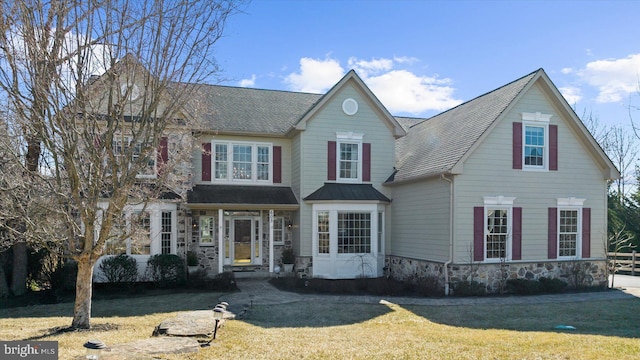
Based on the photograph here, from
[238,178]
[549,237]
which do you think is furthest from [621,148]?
[238,178]

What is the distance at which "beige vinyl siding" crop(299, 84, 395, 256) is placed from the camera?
17.9 meters

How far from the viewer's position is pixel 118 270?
15977 millimetres

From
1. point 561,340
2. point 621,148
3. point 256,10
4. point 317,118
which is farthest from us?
point 621,148

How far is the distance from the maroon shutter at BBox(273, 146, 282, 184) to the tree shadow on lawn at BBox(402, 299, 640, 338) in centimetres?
810

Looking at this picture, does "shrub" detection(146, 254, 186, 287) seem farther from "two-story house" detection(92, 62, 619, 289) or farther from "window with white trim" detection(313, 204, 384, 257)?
"window with white trim" detection(313, 204, 384, 257)

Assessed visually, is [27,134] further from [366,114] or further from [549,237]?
[549,237]

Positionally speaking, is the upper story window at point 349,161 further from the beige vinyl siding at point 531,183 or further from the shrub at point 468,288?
the shrub at point 468,288

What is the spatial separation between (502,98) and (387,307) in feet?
27.8

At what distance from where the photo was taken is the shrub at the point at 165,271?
53.7 ft

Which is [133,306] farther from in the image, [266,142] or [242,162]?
[266,142]

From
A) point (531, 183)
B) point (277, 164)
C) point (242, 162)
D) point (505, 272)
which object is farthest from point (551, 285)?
point (242, 162)

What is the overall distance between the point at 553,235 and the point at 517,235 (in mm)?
1518

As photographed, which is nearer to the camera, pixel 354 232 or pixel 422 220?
pixel 422 220

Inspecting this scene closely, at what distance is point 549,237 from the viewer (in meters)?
16.3
